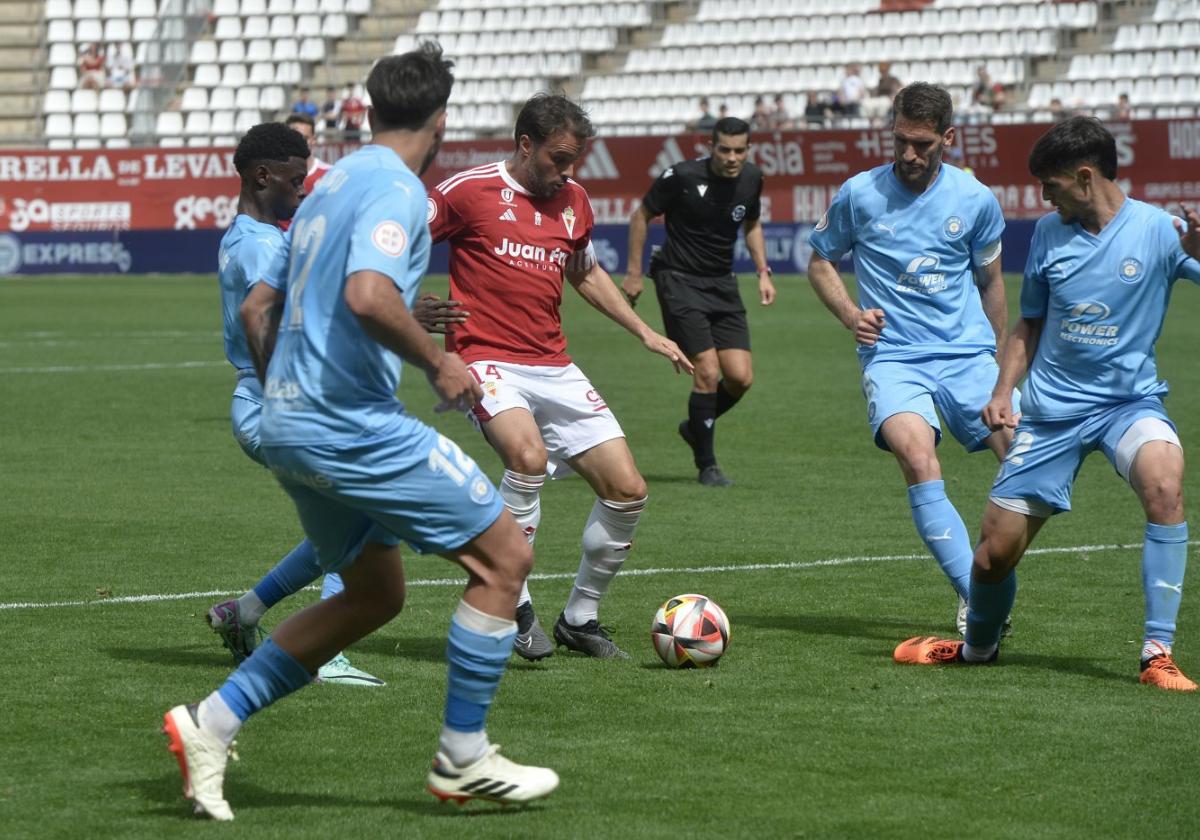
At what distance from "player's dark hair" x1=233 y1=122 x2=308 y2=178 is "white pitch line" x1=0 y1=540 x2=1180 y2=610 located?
2.31m

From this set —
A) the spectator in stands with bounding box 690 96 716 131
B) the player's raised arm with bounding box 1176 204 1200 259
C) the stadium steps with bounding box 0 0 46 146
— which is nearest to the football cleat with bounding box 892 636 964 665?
the player's raised arm with bounding box 1176 204 1200 259

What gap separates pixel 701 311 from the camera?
41.5 ft

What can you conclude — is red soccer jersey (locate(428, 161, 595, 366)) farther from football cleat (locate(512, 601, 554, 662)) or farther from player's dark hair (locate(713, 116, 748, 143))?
player's dark hair (locate(713, 116, 748, 143))

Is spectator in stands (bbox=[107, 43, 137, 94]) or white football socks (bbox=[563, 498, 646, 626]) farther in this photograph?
spectator in stands (bbox=[107, 43, 137, 94])

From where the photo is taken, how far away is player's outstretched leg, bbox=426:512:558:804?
484 centimetres

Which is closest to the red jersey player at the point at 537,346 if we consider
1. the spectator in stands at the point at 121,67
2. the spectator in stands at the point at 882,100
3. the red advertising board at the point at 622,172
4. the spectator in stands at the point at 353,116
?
the red advertising board at the point at 622,172

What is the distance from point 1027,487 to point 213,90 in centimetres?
3630

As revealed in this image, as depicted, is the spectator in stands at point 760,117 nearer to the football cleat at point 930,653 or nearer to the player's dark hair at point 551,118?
the player's dark hair at point 551,118

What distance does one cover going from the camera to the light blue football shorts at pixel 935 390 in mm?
7434

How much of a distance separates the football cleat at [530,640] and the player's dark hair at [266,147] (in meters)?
1.86

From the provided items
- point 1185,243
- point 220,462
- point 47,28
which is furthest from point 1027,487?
point 47,28

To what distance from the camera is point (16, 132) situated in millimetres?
41844

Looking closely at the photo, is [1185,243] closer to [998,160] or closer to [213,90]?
[998,160]

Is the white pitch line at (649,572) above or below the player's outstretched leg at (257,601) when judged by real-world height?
below
